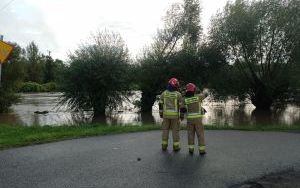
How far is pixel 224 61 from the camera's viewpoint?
3625 centimetres

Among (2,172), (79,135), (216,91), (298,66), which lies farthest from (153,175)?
(216,91)

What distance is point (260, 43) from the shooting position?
34844mm

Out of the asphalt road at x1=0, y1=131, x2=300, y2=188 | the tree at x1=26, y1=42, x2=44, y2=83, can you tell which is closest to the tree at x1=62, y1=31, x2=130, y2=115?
the asphalt road at x1=0, y1=131, x2=300, y2=188

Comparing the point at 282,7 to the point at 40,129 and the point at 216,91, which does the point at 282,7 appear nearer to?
the point at 216,91

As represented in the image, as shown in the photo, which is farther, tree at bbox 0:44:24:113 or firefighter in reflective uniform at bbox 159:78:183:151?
tree at bbox 0:44:24:113

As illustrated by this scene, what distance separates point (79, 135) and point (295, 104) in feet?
80.6

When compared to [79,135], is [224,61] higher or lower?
higher

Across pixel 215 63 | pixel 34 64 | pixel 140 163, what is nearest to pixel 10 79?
pixel 215 63

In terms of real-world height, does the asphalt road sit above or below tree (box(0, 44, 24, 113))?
below

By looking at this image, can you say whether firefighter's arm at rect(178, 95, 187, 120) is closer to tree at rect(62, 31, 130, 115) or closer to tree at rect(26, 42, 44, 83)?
tree at rect(62, 31, 130, 115)

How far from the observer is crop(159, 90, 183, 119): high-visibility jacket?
37.0 ft

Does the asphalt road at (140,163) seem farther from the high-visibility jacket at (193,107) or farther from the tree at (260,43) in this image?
the tree at (260,43)

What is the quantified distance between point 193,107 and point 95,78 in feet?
68.0

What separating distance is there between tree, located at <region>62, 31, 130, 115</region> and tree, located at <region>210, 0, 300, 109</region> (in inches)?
375
